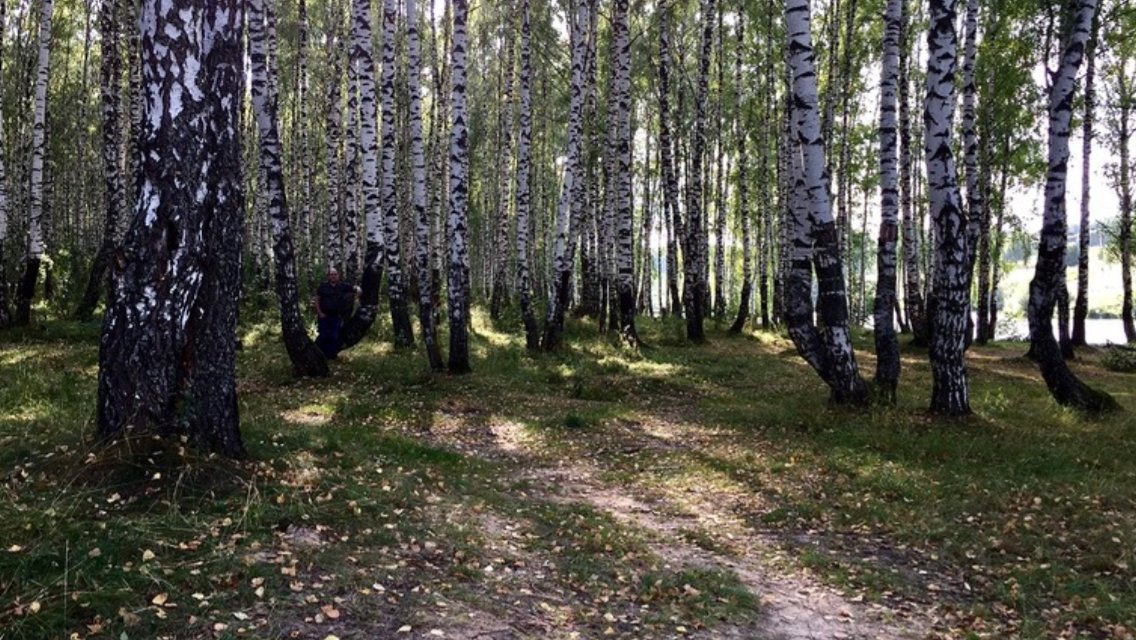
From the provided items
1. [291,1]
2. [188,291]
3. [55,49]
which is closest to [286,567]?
[188,291]

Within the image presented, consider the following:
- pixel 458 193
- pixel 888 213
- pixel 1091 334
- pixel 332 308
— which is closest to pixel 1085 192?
pixel 888 213

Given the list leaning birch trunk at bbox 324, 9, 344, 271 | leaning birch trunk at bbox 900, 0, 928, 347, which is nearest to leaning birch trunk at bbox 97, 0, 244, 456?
leaning birch trunk at bbox 324, 9, 344, 271

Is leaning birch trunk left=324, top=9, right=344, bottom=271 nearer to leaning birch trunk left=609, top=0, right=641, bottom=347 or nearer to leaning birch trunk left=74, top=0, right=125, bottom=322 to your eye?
leaning birch trunk left=74, top=0, right=125, bottom=322

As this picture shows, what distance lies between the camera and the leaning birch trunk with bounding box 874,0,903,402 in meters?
12.3

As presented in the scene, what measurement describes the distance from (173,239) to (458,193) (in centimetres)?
835

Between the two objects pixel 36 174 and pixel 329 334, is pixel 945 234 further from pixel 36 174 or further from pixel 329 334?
pixel 36 174

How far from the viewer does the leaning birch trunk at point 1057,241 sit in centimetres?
1101

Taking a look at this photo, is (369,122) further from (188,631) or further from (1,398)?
(188,631)

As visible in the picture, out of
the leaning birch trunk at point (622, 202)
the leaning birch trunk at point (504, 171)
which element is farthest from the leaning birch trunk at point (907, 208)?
the leaning birch trunk at point (504, 171)

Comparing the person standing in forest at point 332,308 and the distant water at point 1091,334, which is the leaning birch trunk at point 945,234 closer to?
the person standing in forest at point 332,308

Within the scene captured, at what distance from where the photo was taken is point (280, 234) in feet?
43.0

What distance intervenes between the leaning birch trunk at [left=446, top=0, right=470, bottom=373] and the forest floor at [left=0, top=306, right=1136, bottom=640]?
9.32 feet

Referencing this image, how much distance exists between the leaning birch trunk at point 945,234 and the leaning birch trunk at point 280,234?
10.3 m

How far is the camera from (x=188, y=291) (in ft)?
19.1
